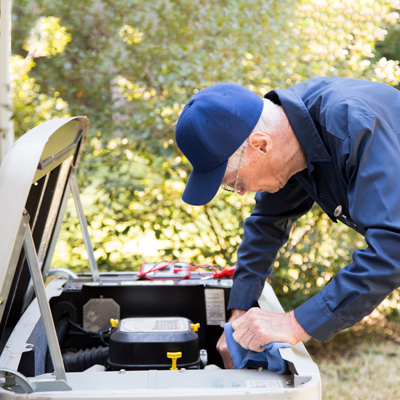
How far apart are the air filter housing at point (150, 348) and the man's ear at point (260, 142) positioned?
715 millimetres

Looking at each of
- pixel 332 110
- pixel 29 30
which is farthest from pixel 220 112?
pixel 29 30

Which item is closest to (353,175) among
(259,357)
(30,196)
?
(259,357)

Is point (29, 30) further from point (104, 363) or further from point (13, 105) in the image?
point (104, 363)

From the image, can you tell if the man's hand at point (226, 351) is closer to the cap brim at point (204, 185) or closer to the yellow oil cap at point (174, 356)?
the yellow oil cap at point (174, 356)

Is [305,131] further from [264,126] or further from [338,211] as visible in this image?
[338,211]

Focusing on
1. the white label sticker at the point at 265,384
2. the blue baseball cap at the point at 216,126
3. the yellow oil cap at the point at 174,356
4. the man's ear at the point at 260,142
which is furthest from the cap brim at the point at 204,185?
the white label sticker at the point at 265,384

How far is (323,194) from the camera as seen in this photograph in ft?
5.80

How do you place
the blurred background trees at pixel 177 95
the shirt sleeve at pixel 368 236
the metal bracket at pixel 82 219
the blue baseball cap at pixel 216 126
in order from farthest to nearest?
the blurred background trees at pixel 177 95
the metal bracket at pixel 82 219
the blue baseball cap at pixel 216 126
the shirt sleeve at pixel 368 236

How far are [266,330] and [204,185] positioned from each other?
1.66 feet

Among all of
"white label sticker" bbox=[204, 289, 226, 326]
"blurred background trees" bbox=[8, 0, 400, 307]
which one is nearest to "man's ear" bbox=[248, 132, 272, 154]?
"white label sticker" bbox=[204, 289, 226, 326]

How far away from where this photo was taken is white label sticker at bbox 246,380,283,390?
126cm

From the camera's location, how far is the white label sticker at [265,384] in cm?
126

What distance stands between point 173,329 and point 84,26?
3662 millimetres

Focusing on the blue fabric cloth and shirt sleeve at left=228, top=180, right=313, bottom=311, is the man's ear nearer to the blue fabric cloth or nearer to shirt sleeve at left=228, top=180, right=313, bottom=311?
shirt sleeve at left=228, top=180, right=313, bottom=311
